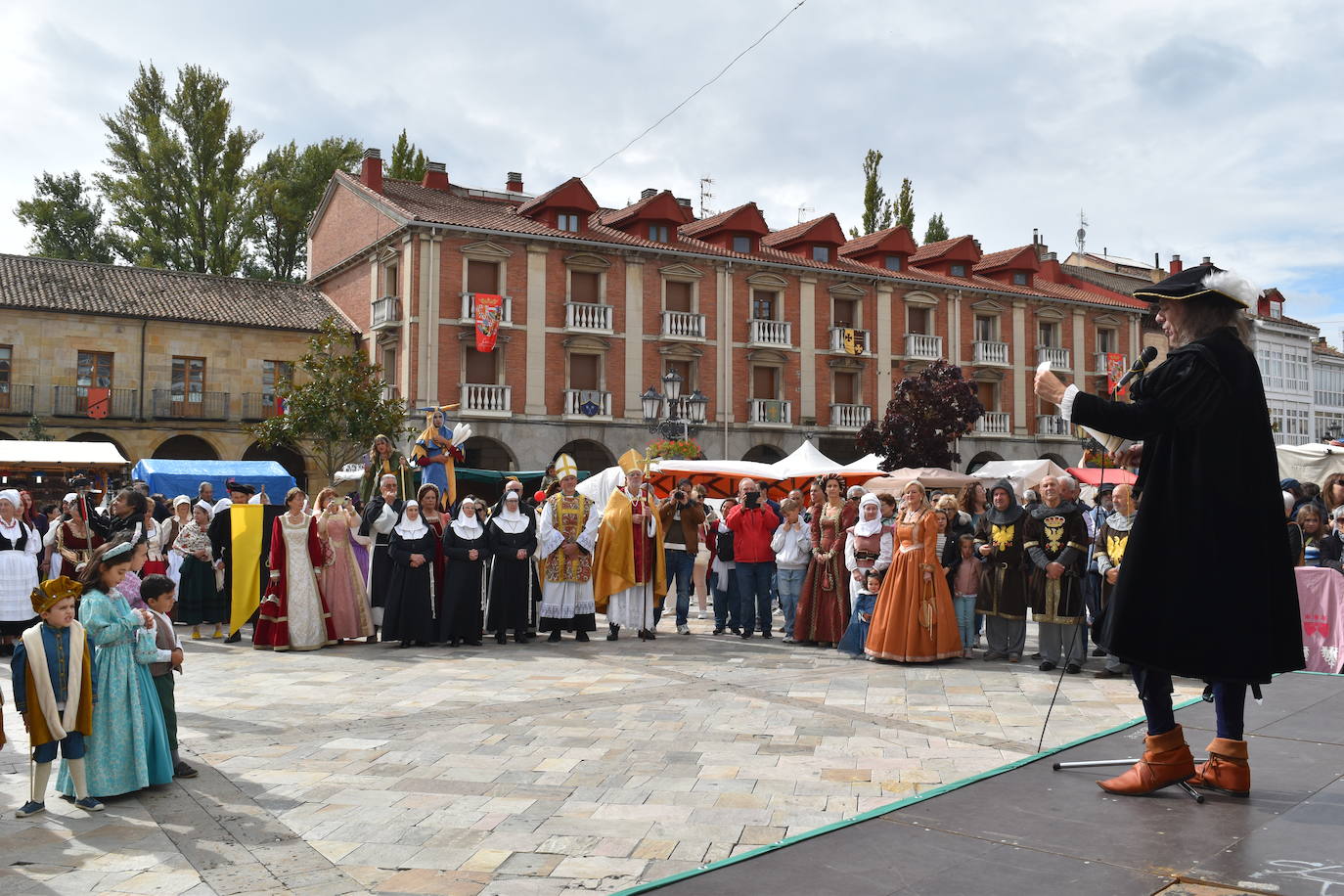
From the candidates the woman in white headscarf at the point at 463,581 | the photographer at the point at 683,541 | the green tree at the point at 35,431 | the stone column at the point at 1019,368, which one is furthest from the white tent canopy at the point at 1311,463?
the green tree at the point at 35,431

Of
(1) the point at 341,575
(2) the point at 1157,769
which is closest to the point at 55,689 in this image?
(2) the point at 1157,769

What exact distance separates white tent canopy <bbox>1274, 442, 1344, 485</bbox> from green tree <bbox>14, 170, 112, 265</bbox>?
38703 millimetres

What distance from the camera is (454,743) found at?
6.43m

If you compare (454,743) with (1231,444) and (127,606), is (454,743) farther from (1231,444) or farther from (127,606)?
(1231,444)

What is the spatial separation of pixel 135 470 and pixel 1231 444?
24529 millimetres

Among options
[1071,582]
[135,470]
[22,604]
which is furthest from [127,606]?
[135,470]

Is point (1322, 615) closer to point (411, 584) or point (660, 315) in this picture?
point (411, 584)

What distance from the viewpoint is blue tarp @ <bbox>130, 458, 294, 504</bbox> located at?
22.8 m

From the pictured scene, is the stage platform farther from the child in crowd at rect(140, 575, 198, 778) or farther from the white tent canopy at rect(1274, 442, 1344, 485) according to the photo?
the white tent canopy at rect(1274, 442, 1344, 485)

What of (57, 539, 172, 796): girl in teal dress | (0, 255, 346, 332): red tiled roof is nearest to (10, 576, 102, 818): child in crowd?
(57, 539, 172, 796): girl in teal dress

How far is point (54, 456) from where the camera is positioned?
22938 mm

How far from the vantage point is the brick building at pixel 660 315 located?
103 feet

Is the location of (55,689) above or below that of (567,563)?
below

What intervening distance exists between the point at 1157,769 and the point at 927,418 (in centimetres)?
2766
